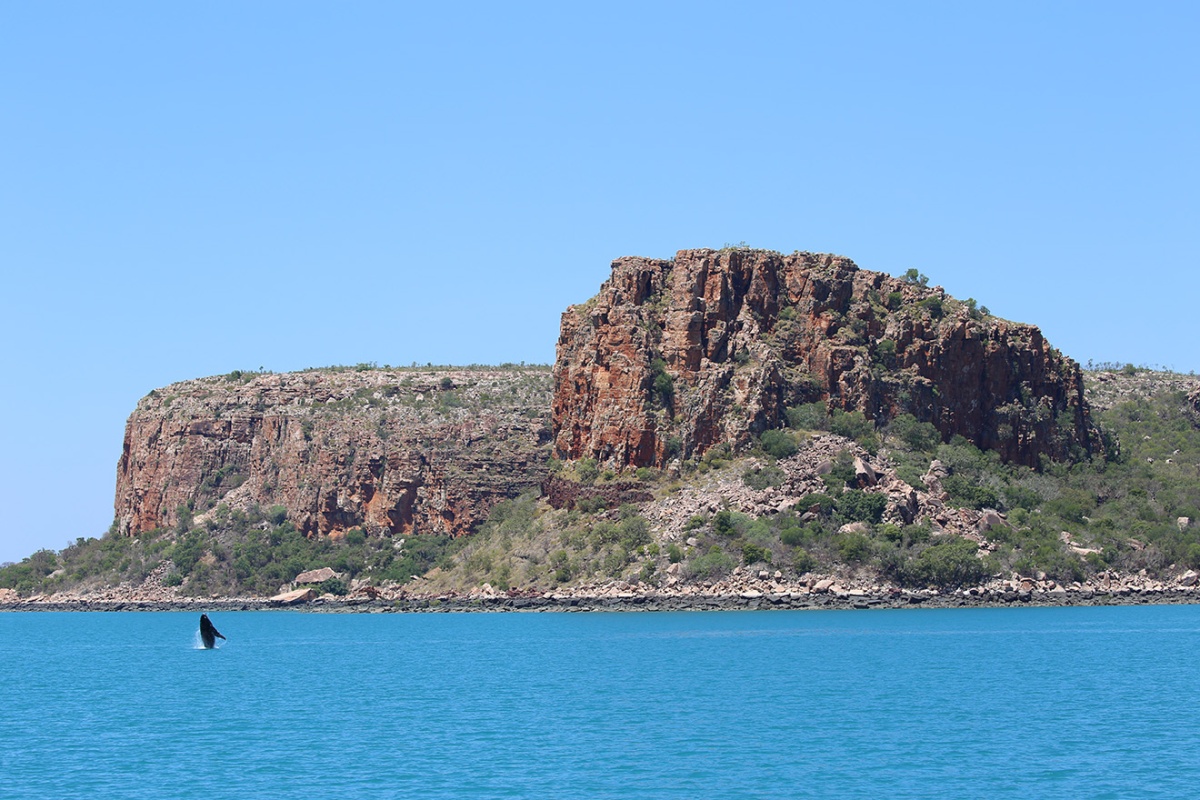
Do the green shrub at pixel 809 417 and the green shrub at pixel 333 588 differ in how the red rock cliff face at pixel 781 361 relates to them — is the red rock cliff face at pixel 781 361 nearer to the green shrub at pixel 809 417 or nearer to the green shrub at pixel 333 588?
the green shrub at pixel 809 417

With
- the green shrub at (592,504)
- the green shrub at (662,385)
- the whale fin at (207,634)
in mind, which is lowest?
the whale fin at (207,634)

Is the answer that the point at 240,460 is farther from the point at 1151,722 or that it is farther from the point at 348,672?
the point at 1151,722

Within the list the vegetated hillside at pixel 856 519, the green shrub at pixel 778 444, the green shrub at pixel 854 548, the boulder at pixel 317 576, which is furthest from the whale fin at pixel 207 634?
the boulder at pixel 317 576

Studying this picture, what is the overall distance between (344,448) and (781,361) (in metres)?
51.1

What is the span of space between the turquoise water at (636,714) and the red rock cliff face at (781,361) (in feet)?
94.1

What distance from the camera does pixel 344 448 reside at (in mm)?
150625

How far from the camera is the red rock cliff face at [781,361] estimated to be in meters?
113

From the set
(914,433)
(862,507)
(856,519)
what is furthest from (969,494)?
(856,519)

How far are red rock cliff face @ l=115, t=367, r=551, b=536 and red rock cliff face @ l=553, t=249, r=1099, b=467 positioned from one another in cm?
2633

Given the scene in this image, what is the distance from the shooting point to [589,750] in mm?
41906

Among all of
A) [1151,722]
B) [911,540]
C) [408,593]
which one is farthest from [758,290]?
[1151,722]

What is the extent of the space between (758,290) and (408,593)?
34.4 m

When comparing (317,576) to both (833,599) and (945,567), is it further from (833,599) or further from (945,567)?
(945,567)

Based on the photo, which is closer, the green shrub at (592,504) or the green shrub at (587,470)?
the green shrub at (592,504)
